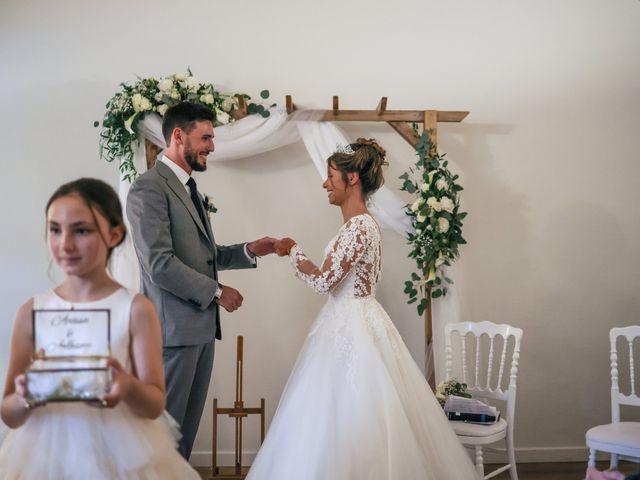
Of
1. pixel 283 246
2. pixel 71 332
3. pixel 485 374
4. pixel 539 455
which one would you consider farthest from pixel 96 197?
pixel 539 455

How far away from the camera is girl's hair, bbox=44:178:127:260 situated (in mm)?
1537

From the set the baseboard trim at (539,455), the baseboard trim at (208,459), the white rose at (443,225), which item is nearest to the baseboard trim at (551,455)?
the baseboard trim at (539,455)

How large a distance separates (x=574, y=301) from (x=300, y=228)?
79.2 inches

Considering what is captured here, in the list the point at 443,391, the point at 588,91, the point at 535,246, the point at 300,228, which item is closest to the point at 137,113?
the point at 300,228

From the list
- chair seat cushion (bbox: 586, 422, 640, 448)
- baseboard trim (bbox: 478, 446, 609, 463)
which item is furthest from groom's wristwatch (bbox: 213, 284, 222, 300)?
baseboard trim (bbox: 478, 446, 609, 463)

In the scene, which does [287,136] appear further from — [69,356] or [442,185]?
[69,356]

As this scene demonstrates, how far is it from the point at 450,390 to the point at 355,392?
931mm

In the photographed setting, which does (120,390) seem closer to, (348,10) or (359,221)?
(359,221)

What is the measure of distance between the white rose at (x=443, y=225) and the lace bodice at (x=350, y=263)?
809mm

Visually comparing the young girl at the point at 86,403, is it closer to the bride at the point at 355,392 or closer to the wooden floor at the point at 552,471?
the bride at the point at 355,392

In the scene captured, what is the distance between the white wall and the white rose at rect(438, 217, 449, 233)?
1.86 ft

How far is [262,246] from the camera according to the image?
3.44m

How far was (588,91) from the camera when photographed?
4.55 metres

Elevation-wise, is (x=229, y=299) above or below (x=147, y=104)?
below
